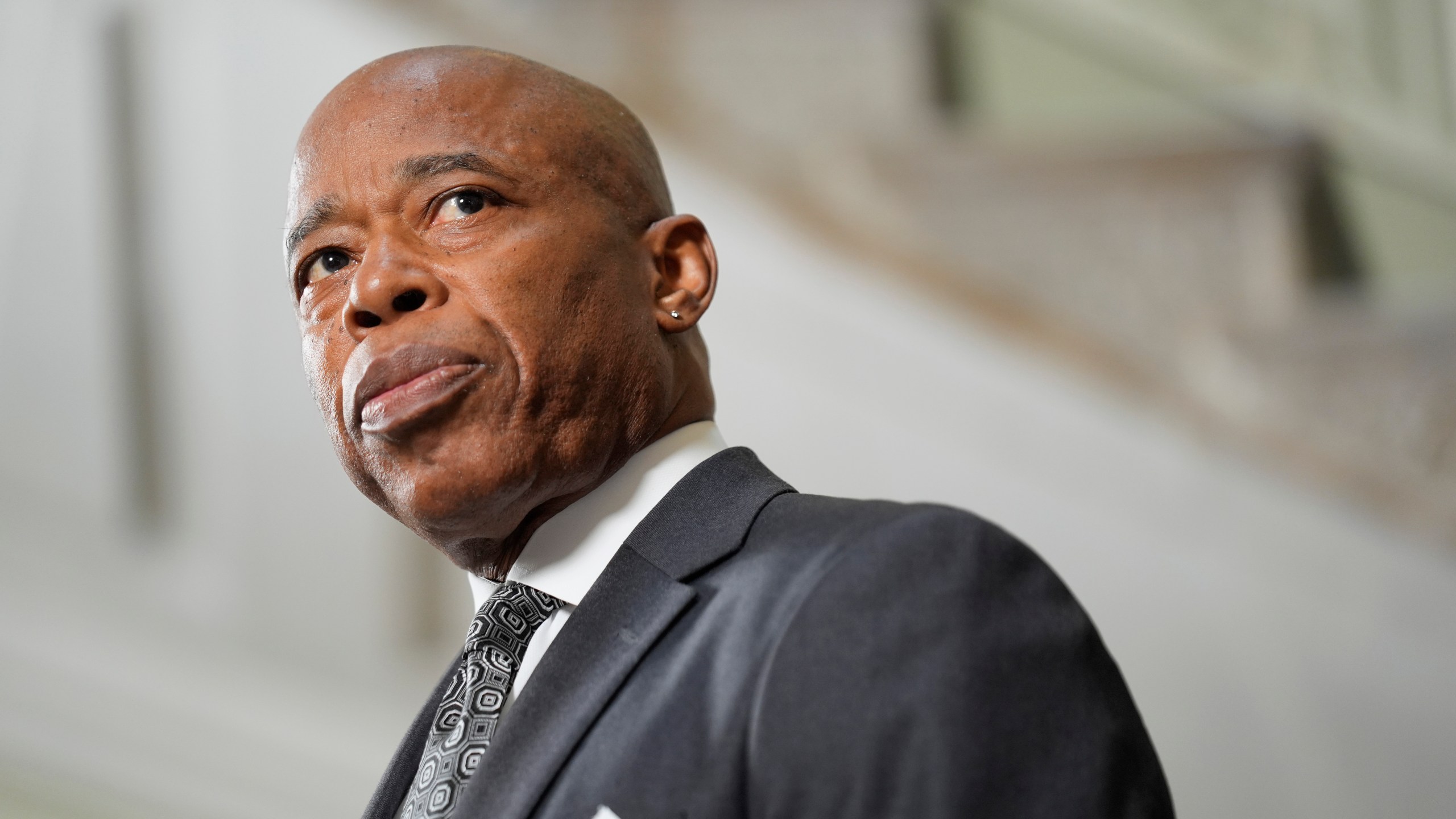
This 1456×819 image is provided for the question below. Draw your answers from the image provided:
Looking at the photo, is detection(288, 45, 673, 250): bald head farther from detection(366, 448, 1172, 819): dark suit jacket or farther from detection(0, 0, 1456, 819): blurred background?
detection(0, 0, 1456, 819): blurred background

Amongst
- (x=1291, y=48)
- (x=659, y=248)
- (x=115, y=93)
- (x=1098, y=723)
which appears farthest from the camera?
(x=1291, y=48)

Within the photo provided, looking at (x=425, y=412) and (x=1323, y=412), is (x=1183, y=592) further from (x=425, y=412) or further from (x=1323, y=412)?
(x=425, y=412)

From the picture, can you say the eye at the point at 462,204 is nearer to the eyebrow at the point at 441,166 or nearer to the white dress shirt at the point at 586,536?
the eyebrow at the point at 441,166

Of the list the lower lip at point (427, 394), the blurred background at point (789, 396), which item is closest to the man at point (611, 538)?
the lower lip at point (427, 394)

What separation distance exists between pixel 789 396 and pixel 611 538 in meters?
2.12

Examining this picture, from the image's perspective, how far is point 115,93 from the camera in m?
3.22

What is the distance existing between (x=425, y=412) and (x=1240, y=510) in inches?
98.1

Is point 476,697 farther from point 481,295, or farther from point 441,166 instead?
point 441,166

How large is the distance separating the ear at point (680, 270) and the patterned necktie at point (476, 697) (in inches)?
10.0

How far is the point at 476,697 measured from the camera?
1.03 m

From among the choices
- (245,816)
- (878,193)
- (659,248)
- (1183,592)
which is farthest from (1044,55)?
(659,248)

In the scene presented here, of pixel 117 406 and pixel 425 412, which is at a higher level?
pixel 117 406

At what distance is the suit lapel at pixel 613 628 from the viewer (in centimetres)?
91

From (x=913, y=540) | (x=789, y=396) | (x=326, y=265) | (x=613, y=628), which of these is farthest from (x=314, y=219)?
(x=789, y=396)
